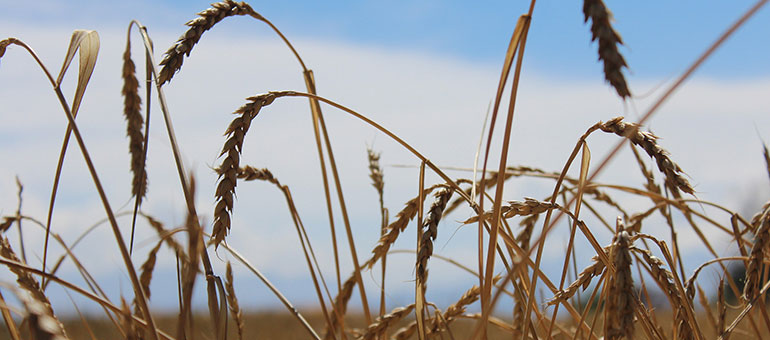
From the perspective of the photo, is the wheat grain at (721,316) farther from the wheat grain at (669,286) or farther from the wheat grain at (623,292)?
the wheat grain at (623,292)

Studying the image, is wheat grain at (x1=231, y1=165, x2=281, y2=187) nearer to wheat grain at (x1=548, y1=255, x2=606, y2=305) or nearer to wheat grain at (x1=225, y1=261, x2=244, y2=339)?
wheat grain at (x1=225, y1=261, x2=244, y2=339)

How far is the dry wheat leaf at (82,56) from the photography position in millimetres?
1159

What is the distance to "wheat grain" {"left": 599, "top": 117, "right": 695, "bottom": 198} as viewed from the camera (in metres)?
1.00

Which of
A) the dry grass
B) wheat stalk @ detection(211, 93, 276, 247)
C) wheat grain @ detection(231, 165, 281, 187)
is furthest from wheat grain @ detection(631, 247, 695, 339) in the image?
wheat grain @ detection(231, 165, 281, 187)

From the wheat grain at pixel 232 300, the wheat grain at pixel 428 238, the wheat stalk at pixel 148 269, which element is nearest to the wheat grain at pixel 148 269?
the wheat stalk at pixel 148 269

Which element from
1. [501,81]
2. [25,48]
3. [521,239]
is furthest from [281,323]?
[501,81]

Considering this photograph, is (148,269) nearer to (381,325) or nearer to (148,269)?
(148,269)

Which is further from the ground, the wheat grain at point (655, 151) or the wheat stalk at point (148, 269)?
the wheat grain at point (655, 151)

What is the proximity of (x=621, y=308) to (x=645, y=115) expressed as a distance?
22 cm

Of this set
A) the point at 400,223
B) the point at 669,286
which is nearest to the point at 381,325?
the point at 400,223

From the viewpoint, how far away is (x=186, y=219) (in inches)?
19.7

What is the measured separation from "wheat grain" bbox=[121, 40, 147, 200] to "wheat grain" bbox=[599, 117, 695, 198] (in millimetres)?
978

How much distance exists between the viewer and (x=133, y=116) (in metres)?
1.42

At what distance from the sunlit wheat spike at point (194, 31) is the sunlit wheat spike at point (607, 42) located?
25.5 inches
